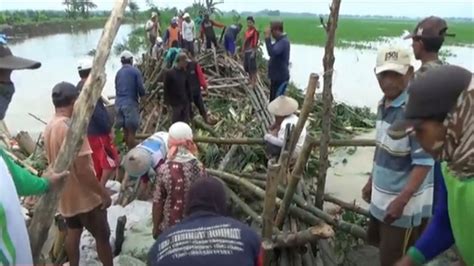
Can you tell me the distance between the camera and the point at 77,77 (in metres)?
19.6

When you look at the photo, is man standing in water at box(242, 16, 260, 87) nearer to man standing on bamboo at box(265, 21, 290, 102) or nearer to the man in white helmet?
man standing on bamboo at box(265, 21, 290, 102)

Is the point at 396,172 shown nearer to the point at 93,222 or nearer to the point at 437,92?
the point at 437,92

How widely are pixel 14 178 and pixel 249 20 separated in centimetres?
999

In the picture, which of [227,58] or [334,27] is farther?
[227,58]

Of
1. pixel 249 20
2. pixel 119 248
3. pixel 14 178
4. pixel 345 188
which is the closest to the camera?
pixel 14 178

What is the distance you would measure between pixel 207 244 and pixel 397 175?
124cm

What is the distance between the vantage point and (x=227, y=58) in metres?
13.1

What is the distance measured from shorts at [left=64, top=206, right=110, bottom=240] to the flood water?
2.31 m

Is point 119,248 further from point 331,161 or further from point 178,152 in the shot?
point 331,161

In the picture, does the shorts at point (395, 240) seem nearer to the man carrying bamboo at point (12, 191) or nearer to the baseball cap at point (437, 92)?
the baseball cap at point (437, 92)

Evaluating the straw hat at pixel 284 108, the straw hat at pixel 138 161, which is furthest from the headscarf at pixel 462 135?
the straw hat at pixel 138 161

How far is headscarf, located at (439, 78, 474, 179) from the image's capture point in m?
1.72

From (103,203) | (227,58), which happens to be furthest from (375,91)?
(103,203)

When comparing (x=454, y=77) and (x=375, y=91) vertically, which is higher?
(x=454, y=77)
